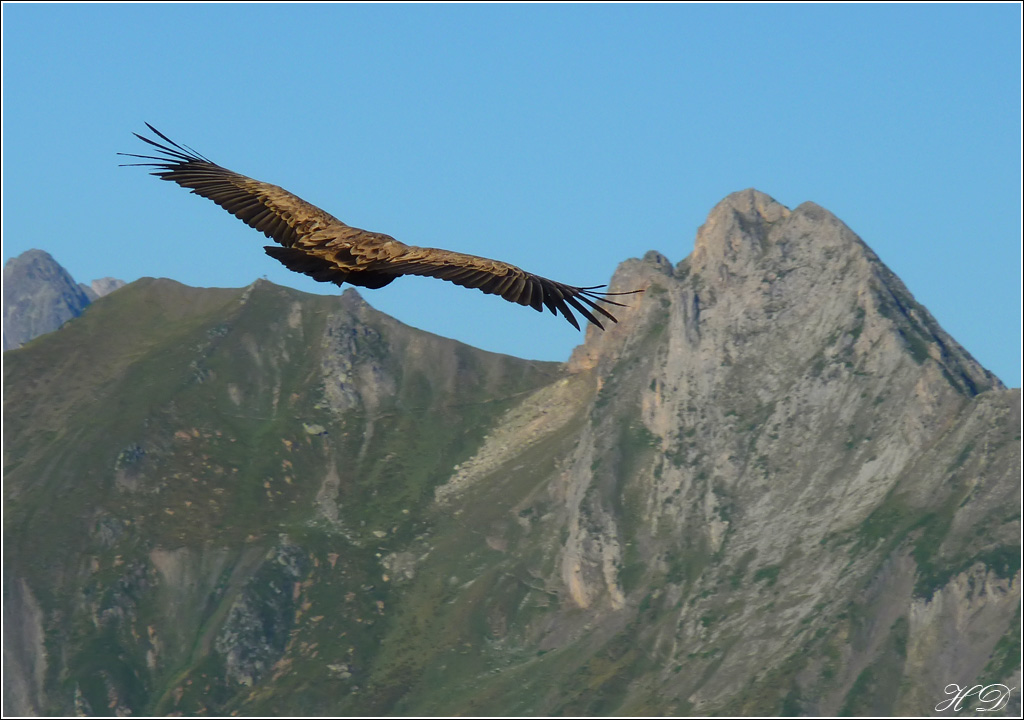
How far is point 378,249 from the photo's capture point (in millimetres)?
41844

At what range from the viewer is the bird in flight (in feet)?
125

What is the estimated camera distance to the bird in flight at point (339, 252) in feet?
125

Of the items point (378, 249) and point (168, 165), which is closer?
point (378, 249)

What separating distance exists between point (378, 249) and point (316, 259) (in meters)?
1.80

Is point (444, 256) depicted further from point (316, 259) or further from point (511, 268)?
point (316, 259)

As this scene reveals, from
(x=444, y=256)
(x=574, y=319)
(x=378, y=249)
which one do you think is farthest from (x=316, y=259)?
(x=574, y=319)

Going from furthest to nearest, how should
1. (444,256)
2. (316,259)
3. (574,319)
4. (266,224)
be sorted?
(266,224)
(316,259)
(444,256)
(574,319)

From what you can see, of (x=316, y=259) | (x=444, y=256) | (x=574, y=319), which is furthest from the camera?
(x=316, y=259)

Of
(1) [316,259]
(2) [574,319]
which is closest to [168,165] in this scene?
(1) [316,259]

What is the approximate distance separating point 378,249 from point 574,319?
6.89m

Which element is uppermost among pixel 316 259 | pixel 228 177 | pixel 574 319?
pixel 228 177

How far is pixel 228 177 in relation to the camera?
47.2 m

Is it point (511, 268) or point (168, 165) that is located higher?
point (168, 165)

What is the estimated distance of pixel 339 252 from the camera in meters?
42.7
